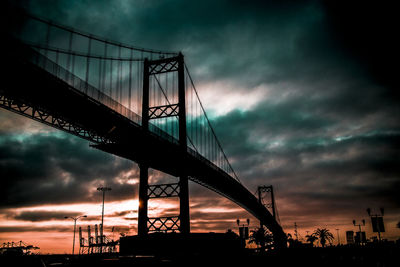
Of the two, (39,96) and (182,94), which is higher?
(182,94)

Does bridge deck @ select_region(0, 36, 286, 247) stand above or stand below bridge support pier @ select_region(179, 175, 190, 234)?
above

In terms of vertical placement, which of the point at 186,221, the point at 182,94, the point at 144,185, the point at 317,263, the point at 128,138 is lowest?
the point at 317,263

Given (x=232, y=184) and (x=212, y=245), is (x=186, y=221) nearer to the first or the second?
(x=212, y=245)

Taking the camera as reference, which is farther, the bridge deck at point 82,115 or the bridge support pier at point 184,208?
the bridge support pier at point 184,208

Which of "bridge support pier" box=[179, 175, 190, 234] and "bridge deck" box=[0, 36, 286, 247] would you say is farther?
A: "bridge support pier" box=[179, 175, 190, 234]

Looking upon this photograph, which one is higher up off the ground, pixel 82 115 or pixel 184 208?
pixel 82 115

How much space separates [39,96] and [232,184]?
33.8m

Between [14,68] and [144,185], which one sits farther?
[144,185]

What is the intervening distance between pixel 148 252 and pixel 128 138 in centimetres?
849

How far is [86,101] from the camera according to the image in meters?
20.8

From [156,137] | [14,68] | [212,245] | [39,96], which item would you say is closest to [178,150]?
[156,137]

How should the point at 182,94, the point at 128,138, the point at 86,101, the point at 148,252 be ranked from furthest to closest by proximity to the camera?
1. the point at 182,94
2. the point at 128,138
3. the point at 148,252
4. the point at 86,101

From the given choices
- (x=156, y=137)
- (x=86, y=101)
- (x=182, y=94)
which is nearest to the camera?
(x=86, y=101)

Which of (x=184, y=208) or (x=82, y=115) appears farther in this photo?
Result: (x=184, y=208)
